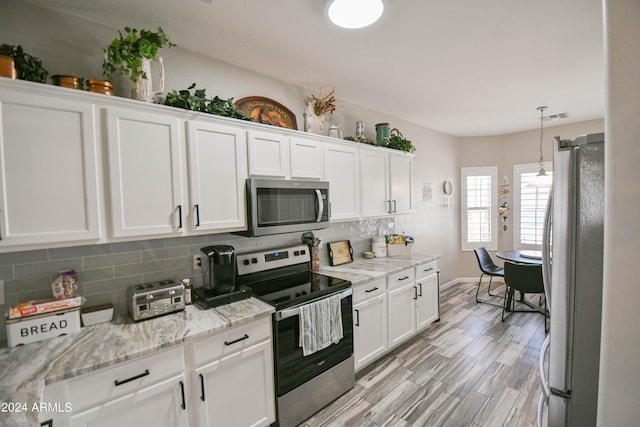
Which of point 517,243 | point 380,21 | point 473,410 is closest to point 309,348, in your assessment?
point 473,410

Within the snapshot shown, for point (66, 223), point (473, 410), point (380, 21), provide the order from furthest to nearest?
point (473, 410), point (380, 21), point (66, 223)

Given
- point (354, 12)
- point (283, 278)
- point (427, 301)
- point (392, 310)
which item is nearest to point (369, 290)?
point (392, 310)

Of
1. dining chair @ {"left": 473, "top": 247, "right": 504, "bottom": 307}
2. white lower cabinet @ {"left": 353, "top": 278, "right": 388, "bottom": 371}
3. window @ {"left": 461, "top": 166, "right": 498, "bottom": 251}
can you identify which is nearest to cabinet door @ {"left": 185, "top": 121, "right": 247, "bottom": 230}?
white lower cabinet @ {"left": 353, "top": 278, "right": 388, "bottom": 371}

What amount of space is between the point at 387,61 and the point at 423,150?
2.50 meters

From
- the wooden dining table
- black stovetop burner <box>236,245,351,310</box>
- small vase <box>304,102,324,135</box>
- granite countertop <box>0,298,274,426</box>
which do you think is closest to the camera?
granite countertop <box>0,298,274,426</box>

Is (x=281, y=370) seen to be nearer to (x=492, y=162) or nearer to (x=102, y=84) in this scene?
(x=102, y=84)

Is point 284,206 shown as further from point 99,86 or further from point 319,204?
point 99,86

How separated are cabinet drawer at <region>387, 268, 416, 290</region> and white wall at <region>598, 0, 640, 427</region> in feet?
6.78

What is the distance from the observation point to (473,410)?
7.00 ft

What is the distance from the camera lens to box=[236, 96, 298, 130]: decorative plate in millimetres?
2404

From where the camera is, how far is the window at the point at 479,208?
5195 millimetres

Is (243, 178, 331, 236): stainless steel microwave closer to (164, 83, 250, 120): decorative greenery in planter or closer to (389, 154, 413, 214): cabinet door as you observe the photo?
(164, 83, 250, 120): decorative greenery in planter

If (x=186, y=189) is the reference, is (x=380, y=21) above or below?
above

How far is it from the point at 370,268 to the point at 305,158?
1343 mm
